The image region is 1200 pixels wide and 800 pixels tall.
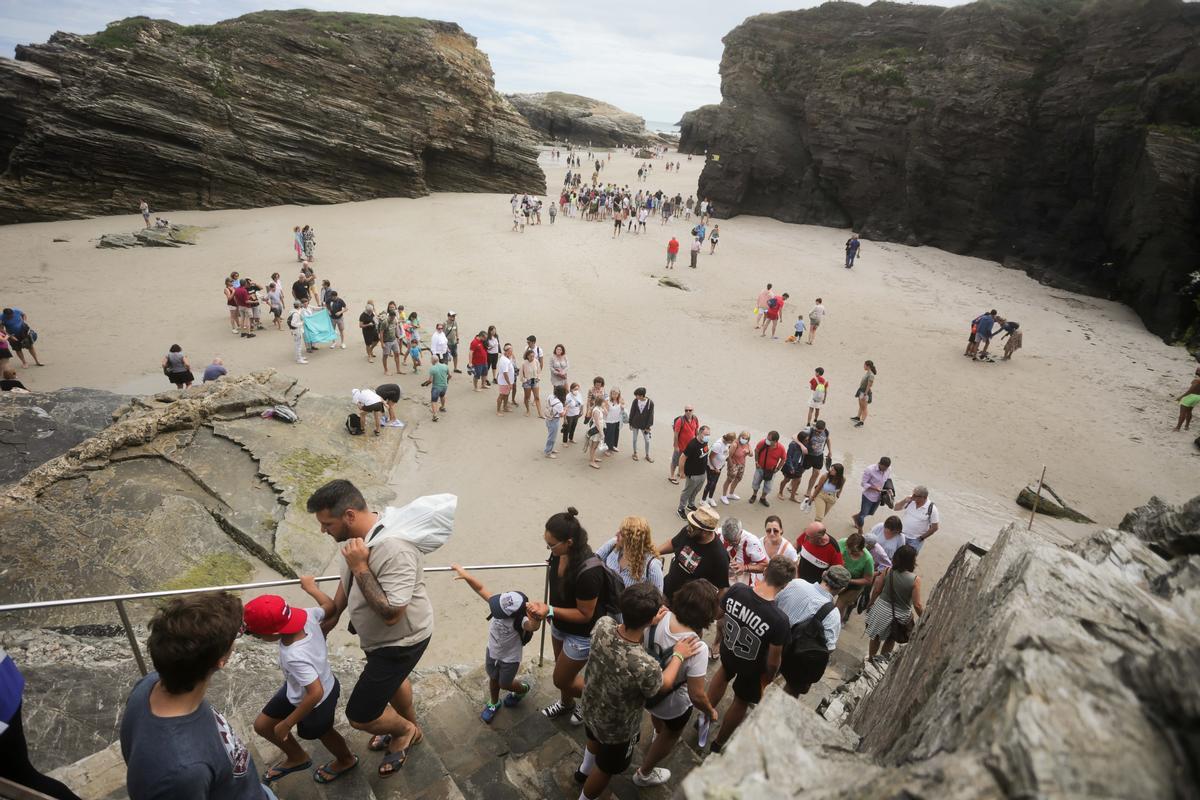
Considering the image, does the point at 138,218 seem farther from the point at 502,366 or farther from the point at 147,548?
the point at 147,548

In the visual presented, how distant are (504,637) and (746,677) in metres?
1.80

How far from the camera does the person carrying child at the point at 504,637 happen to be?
4.24 meters

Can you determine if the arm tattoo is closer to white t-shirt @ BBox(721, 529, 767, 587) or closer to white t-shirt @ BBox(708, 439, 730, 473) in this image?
white t-shirt @ BBox(721, 529, 767, 587)

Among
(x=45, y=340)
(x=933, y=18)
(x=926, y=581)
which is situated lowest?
(x=926, y=581)

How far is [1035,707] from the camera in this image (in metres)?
1.79

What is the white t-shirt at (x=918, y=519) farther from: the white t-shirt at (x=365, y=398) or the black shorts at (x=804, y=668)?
the white t-shirt at (x=365, y=398)

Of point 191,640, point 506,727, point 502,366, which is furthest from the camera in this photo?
point 502,366

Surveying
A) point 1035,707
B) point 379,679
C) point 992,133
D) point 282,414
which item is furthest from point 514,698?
point 992,133

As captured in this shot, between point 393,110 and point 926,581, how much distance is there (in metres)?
35.4

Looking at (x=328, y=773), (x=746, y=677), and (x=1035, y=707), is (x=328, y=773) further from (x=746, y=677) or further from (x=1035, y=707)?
(x=1035, y=707)

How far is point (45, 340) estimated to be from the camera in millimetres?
15492

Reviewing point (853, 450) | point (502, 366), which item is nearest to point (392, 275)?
point (502, 366)

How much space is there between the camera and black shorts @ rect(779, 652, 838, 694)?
446cm

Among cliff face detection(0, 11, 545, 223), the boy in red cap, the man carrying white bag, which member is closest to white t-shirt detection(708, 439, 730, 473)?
the man carrying white bag
